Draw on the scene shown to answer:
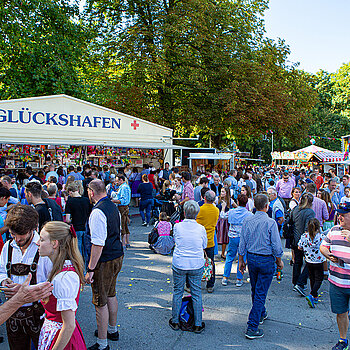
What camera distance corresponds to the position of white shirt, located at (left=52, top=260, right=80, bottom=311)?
2.37 m

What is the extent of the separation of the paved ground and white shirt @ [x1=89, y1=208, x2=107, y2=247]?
1400 millimetres

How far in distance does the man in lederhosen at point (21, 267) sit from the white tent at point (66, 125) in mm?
10030

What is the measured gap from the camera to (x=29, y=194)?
4898mm

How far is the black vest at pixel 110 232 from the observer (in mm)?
3764

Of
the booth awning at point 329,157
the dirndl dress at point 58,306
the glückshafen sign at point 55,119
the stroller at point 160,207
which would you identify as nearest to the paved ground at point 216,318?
the dirndl dress at point 58,306

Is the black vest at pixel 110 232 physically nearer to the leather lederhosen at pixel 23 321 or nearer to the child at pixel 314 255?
the leather lederhosen at pixel 23 321

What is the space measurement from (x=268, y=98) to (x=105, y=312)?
19.8m

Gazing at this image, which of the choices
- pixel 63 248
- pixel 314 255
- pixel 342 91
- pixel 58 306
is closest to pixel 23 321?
pixel 58 306

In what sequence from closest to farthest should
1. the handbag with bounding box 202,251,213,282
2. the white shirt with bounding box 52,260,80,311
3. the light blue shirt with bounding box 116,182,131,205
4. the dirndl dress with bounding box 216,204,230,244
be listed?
1. the white shirt with bounding box 52,260,80,311
2. the handbag with bounding box 202,251,213,282
3. the dirndl dress with bounding box 216,204,230,244
4. the light blue shirt with bounding box 116,182,131,205

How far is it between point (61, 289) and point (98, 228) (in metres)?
1.25

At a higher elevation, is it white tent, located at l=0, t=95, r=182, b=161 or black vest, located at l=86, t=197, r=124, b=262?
white tent, located at l=0, t=95, r=182, b=161

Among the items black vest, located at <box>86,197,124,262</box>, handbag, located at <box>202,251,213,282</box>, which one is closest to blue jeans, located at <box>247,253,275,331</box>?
handbag, located at <box>202,251,213,282</box>

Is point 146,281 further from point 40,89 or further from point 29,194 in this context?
point 40,89

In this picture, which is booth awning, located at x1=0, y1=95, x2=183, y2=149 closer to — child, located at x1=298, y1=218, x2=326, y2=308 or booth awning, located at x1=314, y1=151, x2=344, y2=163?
child, located at x1=298, y1=218, x2=326, y2=308
